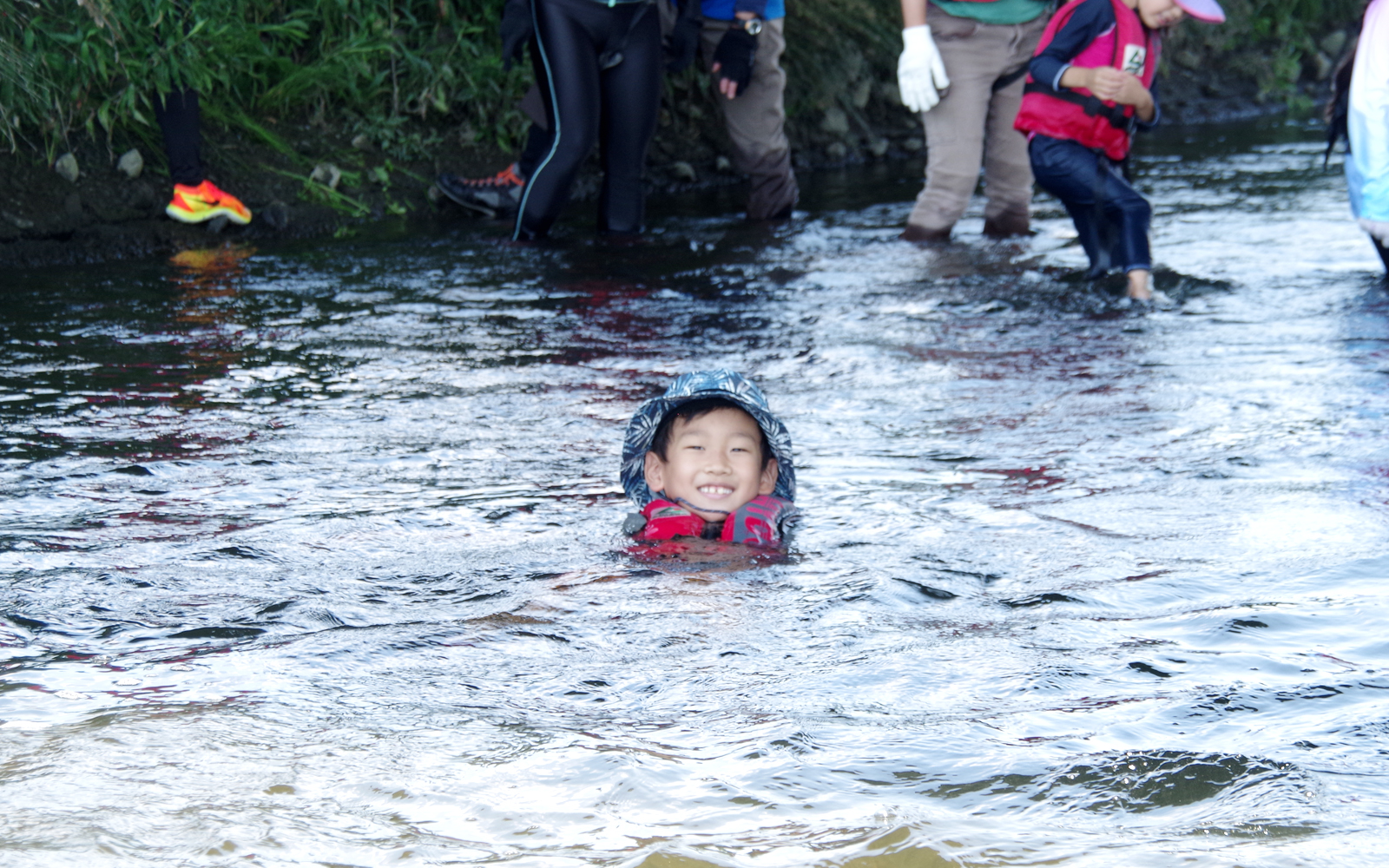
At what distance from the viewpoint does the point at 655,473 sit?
4.02 metres

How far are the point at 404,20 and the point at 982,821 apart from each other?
8.48 meters

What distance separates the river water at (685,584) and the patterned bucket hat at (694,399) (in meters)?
0.12

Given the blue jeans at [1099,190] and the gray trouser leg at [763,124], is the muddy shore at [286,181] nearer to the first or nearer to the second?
the gray trouser leg at [763,124]

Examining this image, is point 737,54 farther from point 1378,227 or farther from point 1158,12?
point 1378,227

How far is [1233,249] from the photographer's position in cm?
749

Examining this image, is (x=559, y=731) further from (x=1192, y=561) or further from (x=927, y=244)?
(x=927, y=244)

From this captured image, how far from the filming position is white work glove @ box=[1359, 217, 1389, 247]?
19.0 ft

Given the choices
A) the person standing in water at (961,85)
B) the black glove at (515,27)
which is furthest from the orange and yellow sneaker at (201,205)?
the person standing in water at (961,85)

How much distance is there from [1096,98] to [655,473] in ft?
10.2

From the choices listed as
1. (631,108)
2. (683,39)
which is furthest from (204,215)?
(683,39)

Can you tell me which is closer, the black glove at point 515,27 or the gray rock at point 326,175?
the black glove at point 515,27

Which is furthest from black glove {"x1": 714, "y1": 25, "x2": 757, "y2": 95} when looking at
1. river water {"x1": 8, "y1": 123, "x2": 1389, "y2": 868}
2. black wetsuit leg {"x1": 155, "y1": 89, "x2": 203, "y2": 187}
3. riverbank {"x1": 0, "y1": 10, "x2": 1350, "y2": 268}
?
black wetsuit leg {"x1": 155, "y1": 89, "x2": 203, "y2": 187}

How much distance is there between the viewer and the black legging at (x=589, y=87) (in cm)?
673

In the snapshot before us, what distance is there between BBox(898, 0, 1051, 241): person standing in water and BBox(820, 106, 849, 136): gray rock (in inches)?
156
